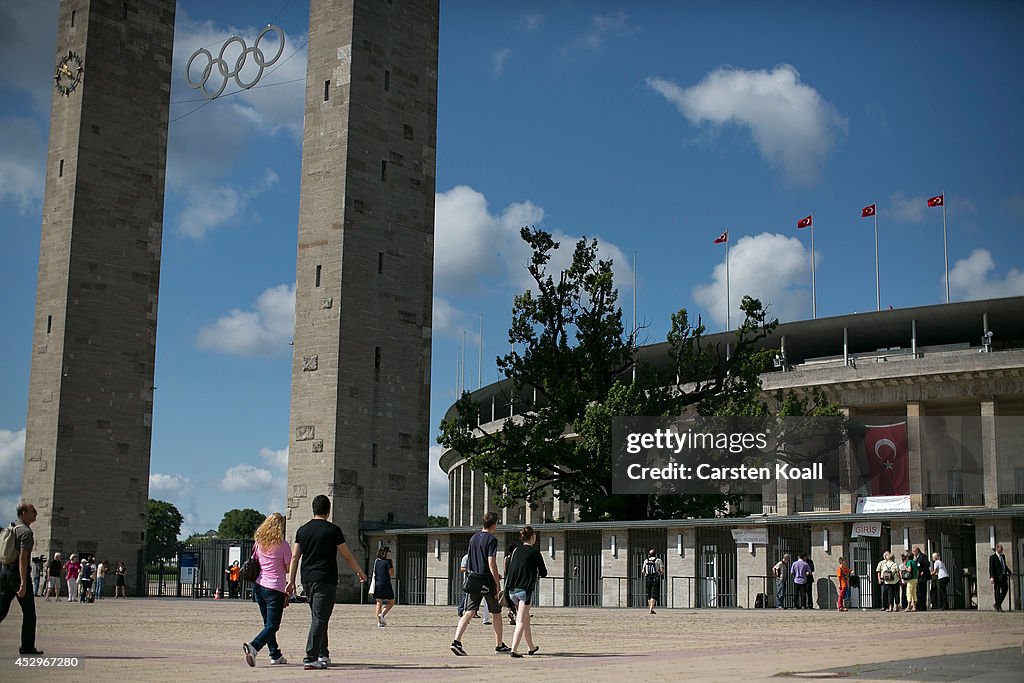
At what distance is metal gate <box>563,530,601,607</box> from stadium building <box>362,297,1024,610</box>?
44 millimetres

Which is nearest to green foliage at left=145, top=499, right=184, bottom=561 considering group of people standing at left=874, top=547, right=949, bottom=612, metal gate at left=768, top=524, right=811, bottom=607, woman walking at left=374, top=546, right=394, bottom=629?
metal gate at left=768, top=524, right=811, bottom=607

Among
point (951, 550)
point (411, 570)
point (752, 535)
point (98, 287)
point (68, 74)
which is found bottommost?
point (411, 570)

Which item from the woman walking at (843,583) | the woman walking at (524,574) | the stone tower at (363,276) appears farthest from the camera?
the stone tower at (363,276)

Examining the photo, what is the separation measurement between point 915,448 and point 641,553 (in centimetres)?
3333

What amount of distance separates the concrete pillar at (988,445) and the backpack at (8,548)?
60.1 metres

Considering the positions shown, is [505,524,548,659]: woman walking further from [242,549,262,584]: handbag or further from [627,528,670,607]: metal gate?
[627,528,670,607]: metal gate

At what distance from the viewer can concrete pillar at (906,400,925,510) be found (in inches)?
2520

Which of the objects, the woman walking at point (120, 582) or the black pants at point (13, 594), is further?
the woman walking at point (120, 582)

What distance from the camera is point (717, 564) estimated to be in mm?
37062

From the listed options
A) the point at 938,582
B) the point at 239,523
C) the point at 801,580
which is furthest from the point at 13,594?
the point at 239,523

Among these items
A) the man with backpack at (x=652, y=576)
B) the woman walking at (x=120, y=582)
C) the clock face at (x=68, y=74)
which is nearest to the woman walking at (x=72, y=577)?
the woman walking at (x=120, y=582)

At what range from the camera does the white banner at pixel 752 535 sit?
3578 cm

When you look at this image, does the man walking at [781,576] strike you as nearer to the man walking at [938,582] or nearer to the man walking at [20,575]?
the man walking at [938,582]

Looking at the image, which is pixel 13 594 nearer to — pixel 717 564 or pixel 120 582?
pixel 717 564
